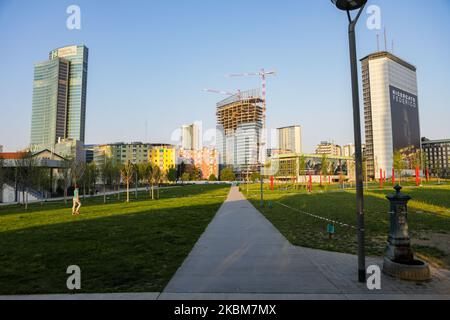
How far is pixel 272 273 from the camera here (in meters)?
6.46

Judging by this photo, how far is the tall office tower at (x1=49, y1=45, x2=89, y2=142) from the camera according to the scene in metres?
169

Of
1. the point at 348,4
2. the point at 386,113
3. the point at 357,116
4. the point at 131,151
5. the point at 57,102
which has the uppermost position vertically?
the point at 57,102

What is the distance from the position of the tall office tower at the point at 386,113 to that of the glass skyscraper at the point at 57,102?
541 ft

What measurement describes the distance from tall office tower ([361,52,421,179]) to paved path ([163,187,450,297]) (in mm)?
142002

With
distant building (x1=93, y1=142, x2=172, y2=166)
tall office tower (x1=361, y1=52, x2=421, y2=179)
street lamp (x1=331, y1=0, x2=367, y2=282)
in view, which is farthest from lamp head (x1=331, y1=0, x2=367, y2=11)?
distant building (x1=93, y1=142, x2=172, y2=166)

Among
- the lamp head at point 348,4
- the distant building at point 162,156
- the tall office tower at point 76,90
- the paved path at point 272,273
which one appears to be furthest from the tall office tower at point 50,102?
the lamp head at point 348,4

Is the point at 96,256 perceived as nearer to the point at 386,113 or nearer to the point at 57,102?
the point at 386,113

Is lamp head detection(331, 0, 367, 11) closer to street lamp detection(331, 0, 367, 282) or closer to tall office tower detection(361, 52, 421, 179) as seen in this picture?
street lamp detection(331, 0, 367, 282)

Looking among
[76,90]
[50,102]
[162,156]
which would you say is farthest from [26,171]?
[50,102]

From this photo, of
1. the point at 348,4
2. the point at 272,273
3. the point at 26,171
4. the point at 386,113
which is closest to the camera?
the point at 348,4

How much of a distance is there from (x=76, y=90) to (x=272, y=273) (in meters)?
191

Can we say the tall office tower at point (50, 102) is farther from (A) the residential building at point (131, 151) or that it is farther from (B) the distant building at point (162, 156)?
(B) the distant building at point (162, 156)
